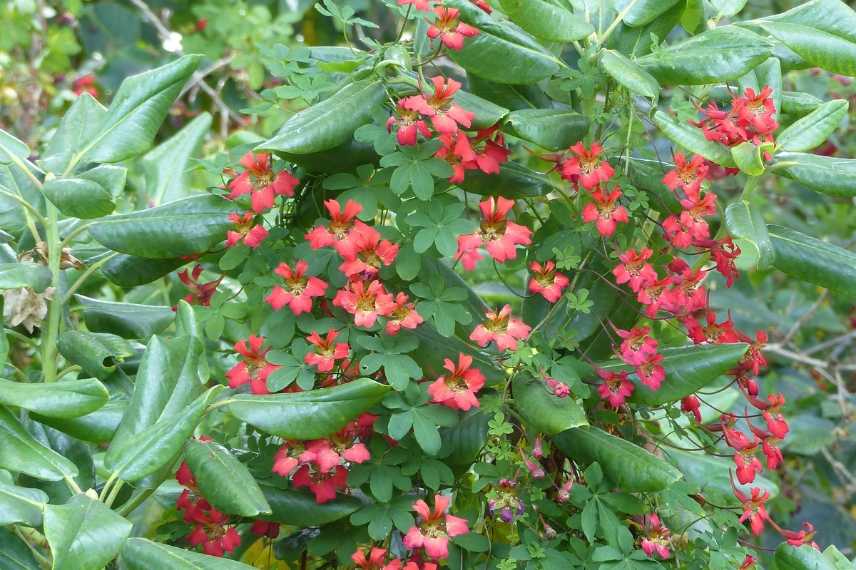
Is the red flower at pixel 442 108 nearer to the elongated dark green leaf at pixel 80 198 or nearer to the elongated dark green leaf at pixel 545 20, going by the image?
the elongated dark green leaf at pixel 545 20

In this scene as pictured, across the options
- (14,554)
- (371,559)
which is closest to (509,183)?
(371,559)

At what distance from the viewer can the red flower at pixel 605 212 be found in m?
1.18

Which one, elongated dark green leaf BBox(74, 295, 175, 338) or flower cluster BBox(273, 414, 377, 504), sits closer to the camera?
flower cluster BBox(273, 414, 377, 504)

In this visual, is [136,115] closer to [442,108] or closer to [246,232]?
[246,232]

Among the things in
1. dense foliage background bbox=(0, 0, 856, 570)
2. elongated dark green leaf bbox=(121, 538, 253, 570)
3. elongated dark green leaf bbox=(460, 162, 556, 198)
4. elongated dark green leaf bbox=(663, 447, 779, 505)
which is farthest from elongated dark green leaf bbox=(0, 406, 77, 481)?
elongated dark green leaf bbox=(663, 447, 779, 505)

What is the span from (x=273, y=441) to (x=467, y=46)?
542 millimetres

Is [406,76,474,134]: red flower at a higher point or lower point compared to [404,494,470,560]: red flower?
higher

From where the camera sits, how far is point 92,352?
127 cm

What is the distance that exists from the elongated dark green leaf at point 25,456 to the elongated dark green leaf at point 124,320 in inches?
13.3

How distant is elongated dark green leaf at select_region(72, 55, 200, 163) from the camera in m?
1.34

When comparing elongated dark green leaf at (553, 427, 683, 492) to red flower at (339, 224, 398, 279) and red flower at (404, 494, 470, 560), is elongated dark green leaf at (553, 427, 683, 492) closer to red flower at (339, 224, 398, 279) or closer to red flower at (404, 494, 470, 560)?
red flower at (404, 494, 470, 560)

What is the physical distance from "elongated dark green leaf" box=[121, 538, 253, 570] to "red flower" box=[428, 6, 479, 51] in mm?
567

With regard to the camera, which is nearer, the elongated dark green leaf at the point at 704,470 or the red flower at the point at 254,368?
the red flower at the point at 254,368

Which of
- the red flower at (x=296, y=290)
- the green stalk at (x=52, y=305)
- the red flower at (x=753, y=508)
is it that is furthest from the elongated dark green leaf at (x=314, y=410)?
the red flower at (x=753, y=508)
